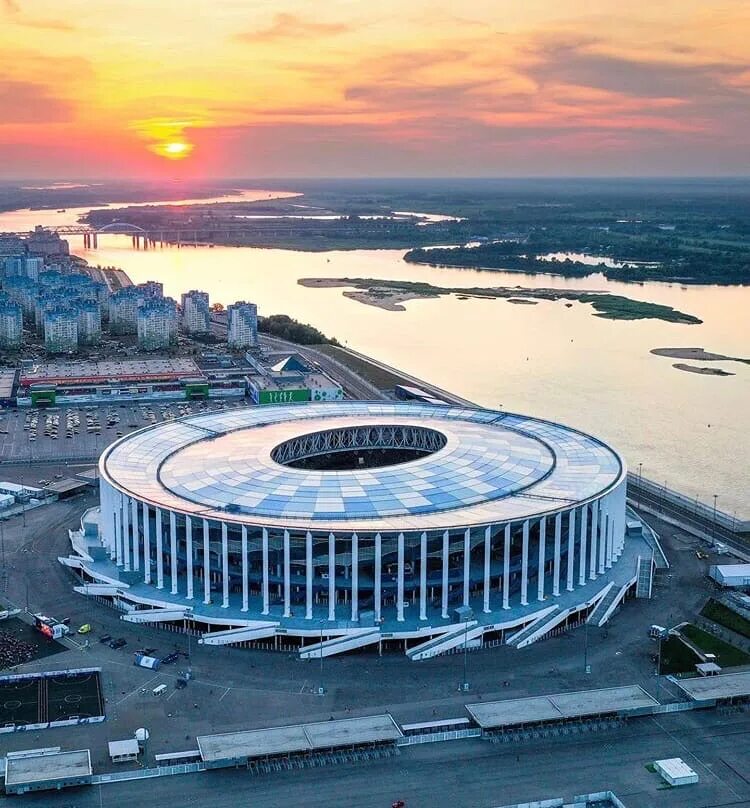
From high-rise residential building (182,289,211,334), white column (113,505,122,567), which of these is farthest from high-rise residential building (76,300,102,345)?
white column (113,505,122,567)

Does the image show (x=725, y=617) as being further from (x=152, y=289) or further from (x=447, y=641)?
(x=152, y=289)

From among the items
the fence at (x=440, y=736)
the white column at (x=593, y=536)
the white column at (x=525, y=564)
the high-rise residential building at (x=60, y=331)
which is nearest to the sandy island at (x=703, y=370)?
the white column at (x=593, y=536)

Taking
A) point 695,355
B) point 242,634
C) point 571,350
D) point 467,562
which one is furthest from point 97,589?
point 695,355

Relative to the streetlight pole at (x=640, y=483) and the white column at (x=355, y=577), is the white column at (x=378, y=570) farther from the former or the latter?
the streetlight pole at (x=640, y=483)

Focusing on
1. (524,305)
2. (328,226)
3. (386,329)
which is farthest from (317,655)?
(328,226)

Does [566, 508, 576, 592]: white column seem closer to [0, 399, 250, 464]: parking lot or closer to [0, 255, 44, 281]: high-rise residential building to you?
[0, 399, 250, 464]: parking lot
